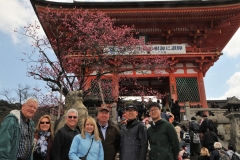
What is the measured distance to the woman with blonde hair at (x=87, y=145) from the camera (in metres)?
3.49

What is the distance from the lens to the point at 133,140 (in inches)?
157

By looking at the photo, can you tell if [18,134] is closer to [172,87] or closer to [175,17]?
[172,87]

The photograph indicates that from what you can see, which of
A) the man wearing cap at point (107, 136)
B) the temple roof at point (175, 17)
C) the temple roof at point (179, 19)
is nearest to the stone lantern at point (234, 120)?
the temple roof at point (179, 19)

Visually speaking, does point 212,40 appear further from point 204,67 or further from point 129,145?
point 129,145

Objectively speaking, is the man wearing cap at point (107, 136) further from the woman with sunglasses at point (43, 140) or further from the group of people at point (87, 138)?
the woman with sunglasses at point (43, 140)

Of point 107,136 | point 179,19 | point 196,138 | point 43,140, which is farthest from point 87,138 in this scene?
point 179,19

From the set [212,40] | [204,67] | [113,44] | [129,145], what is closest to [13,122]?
[129,145]

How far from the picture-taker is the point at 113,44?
13.9 meters

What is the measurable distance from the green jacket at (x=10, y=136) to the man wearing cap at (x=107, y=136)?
55.4 inches

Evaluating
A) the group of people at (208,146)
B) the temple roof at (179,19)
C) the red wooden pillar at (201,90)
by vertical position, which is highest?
the temple roof at (179,19)

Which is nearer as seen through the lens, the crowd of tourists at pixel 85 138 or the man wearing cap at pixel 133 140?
the crowd of tourists at pixel 85 138

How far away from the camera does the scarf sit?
3.77 m

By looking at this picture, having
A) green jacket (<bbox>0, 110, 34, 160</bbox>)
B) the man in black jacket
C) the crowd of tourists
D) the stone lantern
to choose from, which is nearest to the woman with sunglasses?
the crowd of tourists

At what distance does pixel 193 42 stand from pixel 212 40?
2.71m
